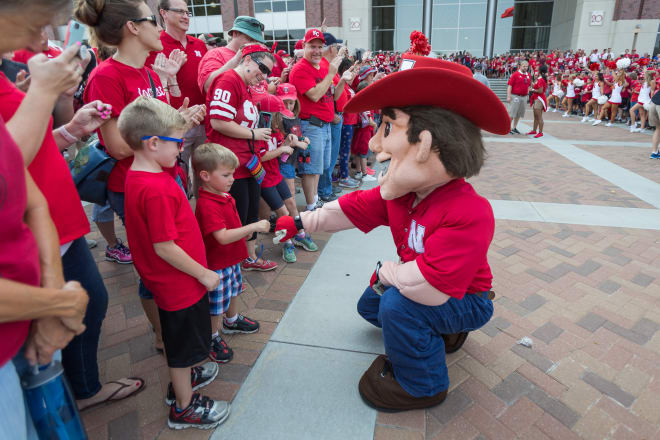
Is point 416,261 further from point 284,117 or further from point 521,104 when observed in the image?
point 521,104

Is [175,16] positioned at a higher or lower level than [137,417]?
higher

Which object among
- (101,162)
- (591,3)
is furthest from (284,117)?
(591,3)

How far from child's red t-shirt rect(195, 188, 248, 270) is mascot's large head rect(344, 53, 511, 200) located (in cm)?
92

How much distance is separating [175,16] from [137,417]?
3.04 m

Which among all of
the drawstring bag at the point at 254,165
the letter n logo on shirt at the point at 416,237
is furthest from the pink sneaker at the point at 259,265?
the letter n logo on shirt at the point at 416,237

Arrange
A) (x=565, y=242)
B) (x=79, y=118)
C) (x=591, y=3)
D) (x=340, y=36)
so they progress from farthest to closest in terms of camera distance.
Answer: (x=340, y=36) → (x=591, y=3) → (x=565, y=242) → (x=79, y=118)

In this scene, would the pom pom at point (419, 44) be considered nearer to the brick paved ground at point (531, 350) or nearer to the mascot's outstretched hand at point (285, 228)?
the mascot's outstretched hand at point (285, 228)

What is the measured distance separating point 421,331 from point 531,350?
0.97 metres

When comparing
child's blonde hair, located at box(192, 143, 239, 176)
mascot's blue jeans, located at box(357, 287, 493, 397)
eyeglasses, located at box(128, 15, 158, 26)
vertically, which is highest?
eyeglasses, located at box(128, 15, 158, 26)

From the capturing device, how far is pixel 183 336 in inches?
69.7

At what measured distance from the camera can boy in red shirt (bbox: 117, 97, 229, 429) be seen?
162 centimetres

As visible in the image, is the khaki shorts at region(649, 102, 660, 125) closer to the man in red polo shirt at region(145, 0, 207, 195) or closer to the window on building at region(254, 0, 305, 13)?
the man in red polo shirt at region(145, 0, 207, 195)

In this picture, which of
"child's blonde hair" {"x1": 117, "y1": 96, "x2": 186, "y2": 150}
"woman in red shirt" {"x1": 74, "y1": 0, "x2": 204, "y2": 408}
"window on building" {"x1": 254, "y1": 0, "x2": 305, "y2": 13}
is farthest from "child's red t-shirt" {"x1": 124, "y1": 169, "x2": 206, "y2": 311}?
"window on building" {"x1": 254, "y1": 0, "x2": 305, "y2": 13}

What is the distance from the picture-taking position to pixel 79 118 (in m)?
1.70
